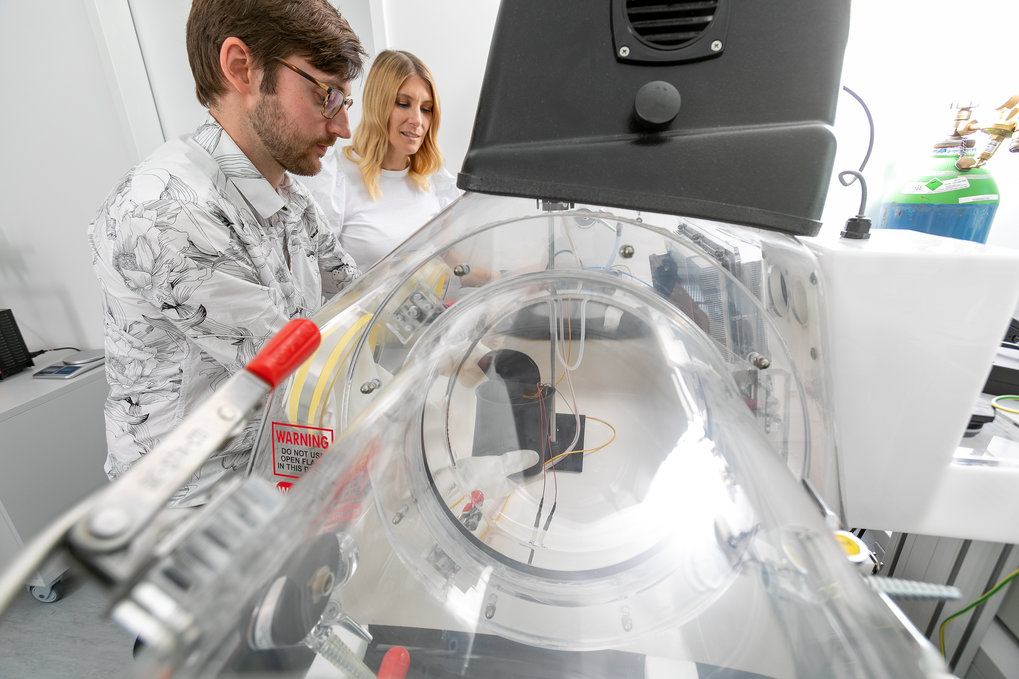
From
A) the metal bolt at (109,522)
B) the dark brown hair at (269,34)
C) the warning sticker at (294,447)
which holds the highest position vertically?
the dark brown hair at (269,34)

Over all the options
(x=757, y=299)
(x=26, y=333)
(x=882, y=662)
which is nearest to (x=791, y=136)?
(x=757, y=299)

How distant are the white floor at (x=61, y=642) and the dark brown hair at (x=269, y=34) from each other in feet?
5.15

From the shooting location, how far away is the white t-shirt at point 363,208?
5.98 ft

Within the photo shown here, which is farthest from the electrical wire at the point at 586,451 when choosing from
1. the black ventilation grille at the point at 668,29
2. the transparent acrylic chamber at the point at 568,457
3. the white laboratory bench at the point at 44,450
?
the white laboratory bench at the point at 44,450

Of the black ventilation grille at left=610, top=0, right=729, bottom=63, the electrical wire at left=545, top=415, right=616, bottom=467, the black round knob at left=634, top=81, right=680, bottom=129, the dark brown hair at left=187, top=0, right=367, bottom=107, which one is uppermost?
the dark brown hair at left=187, top=0, right=367, bottom=107

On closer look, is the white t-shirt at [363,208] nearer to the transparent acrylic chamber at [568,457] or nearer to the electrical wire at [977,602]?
the transparent acrylic chamber at [568,457]

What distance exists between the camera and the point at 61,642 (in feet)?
5.11

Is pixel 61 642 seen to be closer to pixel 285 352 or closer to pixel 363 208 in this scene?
pixel 363 208

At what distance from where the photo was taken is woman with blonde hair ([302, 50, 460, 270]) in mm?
1783

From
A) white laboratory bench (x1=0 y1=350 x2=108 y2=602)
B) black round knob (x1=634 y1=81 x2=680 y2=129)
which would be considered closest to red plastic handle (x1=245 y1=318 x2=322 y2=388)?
black round knob (x1=634 y1=81 x2=680 y2=129)

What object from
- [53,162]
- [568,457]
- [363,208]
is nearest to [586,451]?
[568,457]

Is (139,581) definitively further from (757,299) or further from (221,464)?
(221,464)

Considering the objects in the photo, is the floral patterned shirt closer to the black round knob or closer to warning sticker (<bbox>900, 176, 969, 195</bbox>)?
the black round knob

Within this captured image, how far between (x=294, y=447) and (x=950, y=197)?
1.42 m
